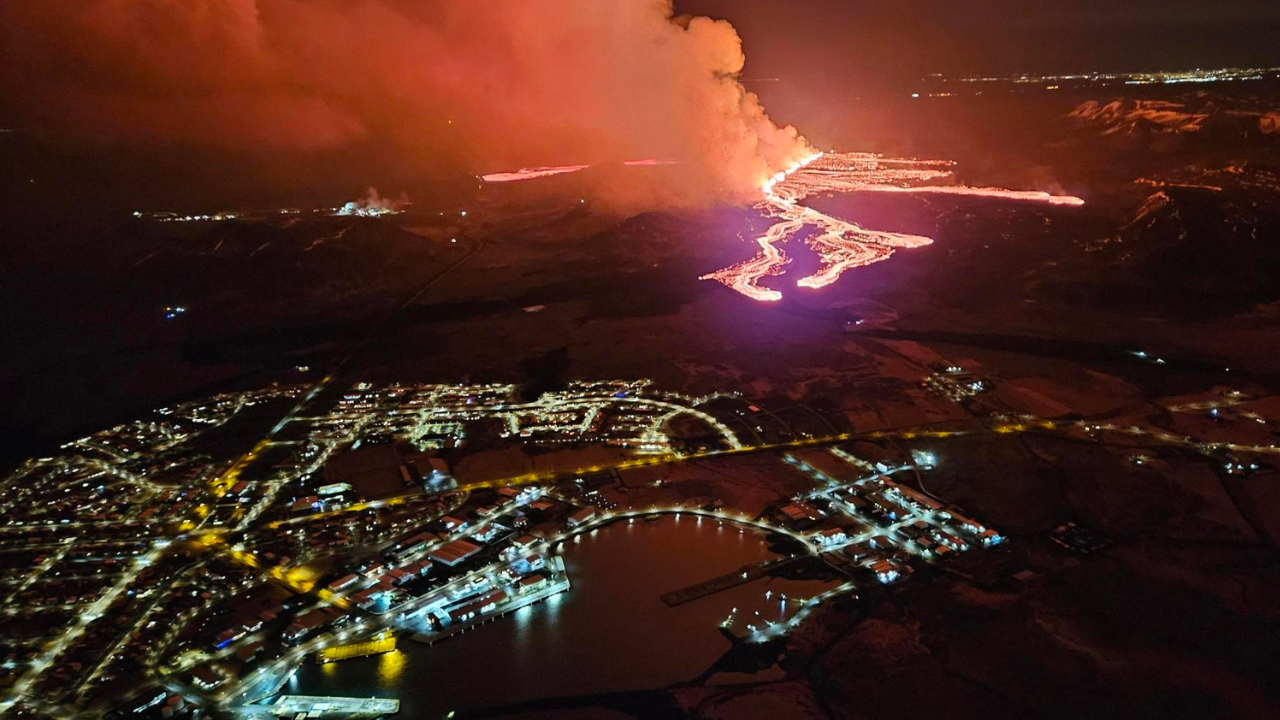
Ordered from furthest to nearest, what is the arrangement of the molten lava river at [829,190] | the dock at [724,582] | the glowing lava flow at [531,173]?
the glowing lava flow at [531,173], the molten lava river at [829,190], the dock at [724,582]

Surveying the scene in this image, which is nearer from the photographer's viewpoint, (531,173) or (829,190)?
(829,190)

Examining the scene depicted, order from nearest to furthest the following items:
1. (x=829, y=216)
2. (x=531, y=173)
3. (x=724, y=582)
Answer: (x=724, y=582) → (x=829, y=216) → (x=531, y=173)

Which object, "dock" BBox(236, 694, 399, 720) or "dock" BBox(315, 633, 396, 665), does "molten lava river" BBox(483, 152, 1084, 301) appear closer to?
"dock" BBox(315, 633, 396, 665)

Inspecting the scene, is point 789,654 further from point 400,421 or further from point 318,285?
point 318,285

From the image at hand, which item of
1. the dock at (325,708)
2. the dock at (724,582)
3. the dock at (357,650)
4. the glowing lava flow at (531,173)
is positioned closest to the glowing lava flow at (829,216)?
the glowing lava flow at (531,173)

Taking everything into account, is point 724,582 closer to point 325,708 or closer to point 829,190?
point 325,708

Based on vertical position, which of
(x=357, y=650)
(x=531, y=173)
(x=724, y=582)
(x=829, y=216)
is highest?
(x=531, y=173)

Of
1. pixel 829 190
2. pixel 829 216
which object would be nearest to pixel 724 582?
pixel 829 216

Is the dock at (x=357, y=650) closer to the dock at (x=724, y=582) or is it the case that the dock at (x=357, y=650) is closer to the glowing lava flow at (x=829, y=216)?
the dock at (x=724, y=582)
